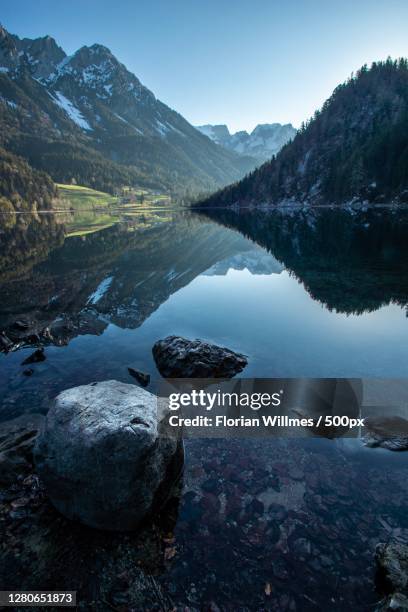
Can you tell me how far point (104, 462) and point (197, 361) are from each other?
26.7 feet

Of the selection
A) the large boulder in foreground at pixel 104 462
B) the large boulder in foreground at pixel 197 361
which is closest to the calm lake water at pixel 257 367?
the large boulder in foreground at pixel 197 361

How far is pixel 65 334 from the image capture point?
19.7 metres

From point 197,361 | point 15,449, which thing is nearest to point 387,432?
point 197,361

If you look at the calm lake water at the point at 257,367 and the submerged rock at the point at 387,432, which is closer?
the calm lake water at the point at 257,367

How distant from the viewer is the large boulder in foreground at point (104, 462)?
280 inches

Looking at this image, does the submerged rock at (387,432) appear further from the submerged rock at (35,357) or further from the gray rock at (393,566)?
the submerged rock at (35,357)

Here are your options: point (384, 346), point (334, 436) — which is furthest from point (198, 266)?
point (334, 436)

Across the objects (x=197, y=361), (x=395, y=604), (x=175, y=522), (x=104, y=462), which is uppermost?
(x=104, y=462)

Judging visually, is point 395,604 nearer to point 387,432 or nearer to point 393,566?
point 393,566

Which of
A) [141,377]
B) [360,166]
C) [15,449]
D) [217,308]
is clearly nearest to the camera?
[15,449]

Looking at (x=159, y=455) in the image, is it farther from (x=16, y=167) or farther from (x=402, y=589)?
(x=16, y=167)

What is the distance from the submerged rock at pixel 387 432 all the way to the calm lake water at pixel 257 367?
1.76ft

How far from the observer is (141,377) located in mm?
14406

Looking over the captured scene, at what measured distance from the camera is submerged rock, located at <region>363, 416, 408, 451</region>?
10.1 m
